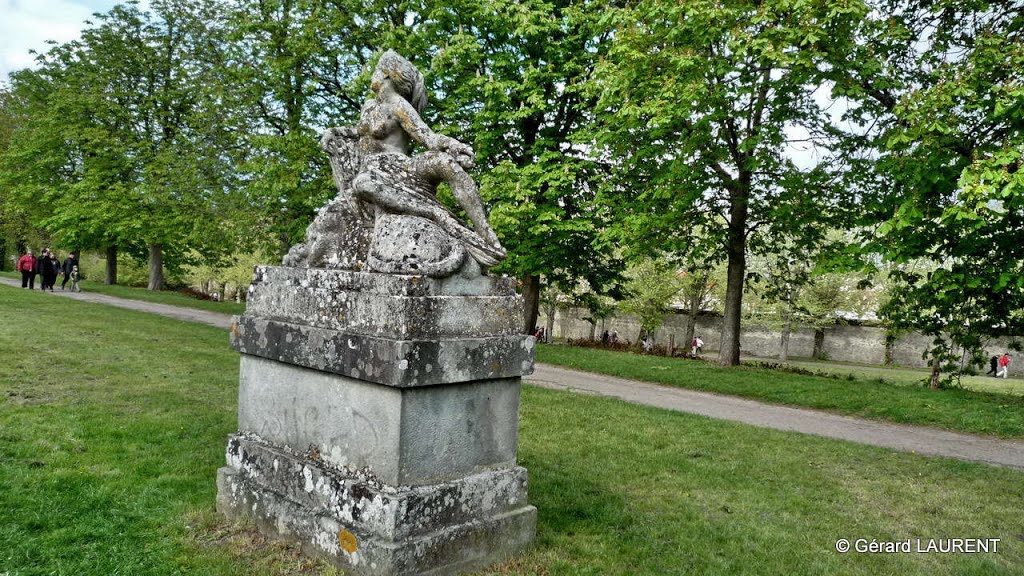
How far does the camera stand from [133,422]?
7.12 m

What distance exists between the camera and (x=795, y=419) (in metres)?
10.9

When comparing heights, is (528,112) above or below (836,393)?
above

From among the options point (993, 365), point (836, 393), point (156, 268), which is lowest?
point (993, 365)

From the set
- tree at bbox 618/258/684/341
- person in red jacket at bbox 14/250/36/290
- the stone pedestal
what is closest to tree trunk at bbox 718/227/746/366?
tree at bbox 618/258/684/341

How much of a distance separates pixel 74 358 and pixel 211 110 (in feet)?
42.2

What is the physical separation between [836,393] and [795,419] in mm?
2293

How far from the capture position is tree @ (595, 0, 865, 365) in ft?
35.8

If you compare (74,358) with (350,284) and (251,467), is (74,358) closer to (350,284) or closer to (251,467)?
(251,467)

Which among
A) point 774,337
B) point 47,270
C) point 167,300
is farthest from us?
point 774,337

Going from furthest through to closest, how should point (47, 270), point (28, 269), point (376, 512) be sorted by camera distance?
point (47, 270), point (28, 269), point (376, 512)

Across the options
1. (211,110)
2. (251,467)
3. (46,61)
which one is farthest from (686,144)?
(46,61)

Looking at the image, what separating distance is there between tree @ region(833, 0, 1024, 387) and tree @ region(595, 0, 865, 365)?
991 millimetres

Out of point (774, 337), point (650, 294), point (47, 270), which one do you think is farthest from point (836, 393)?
point (47, 270)

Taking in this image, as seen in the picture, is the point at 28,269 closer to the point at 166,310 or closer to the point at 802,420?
the point at 166,310
